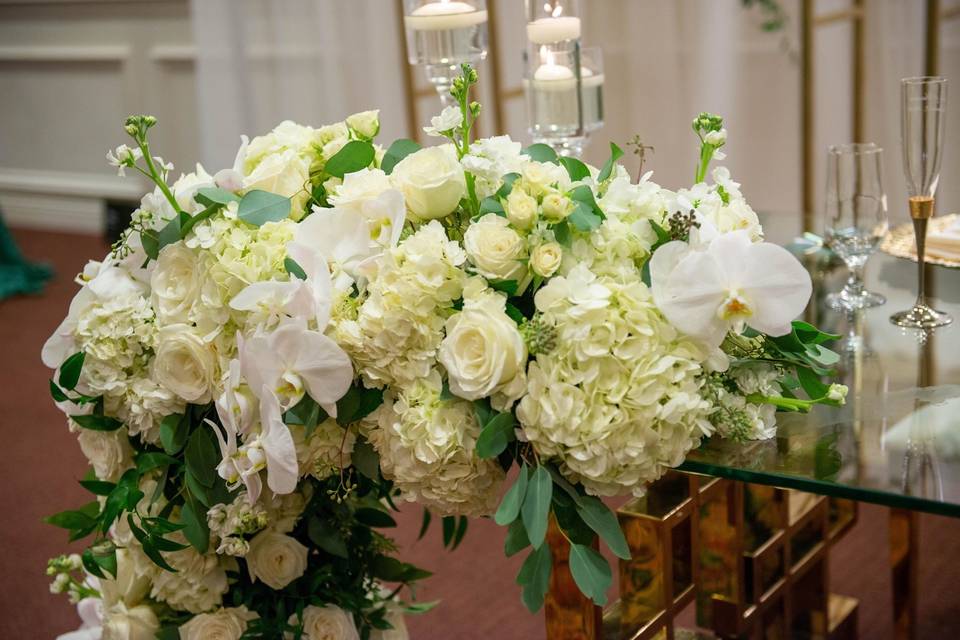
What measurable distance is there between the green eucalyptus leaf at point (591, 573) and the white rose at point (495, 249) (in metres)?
0.26

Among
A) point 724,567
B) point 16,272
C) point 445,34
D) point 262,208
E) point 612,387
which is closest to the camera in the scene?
point 612,387

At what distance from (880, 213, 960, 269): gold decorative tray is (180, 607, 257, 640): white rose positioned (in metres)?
1.01

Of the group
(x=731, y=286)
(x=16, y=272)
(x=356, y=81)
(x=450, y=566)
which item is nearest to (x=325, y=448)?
(x=731, y=286)

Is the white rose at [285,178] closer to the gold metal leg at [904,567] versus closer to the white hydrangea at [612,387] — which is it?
the white hydrangea at [612,387]

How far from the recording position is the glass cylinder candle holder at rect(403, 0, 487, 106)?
1.69m

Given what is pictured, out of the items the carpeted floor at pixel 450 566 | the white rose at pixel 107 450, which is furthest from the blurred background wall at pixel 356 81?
the white rose at pixel 107 450

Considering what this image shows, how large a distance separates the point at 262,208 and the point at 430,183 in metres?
0.20

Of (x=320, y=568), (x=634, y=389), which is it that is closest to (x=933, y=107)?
(x=634, y=389)

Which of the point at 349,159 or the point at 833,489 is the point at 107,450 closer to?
the point at 349,159

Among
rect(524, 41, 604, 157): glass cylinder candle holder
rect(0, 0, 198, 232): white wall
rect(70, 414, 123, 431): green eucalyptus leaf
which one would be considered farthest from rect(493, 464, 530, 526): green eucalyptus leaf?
rect(0, 0, 198, 232): white wall

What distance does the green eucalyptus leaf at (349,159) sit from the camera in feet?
4.03

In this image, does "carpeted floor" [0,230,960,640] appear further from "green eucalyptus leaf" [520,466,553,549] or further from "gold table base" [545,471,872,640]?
"green eucalyptus leaf" [520,466,553,549]

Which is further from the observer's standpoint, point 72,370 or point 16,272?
point 16,272

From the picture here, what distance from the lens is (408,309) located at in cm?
103
